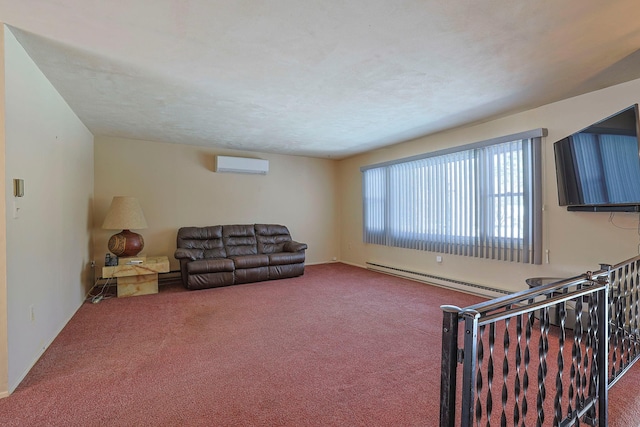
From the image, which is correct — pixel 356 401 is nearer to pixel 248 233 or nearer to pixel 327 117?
pixel 327 117

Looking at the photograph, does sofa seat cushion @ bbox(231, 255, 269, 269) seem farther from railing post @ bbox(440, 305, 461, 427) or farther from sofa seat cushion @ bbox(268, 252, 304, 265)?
railing post @ bbox(440, 305, 461, 427)

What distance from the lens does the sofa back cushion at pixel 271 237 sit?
5.94m

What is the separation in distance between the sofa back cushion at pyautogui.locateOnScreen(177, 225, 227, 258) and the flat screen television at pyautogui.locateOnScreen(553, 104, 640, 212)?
4.96m

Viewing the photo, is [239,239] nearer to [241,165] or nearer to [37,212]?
[241,165]

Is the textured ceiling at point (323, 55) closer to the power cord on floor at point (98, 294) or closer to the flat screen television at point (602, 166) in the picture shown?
the flat screen television at point (602, 166)

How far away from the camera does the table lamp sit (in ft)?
14.6

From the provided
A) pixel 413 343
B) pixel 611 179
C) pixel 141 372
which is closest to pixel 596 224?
pixel 611 179

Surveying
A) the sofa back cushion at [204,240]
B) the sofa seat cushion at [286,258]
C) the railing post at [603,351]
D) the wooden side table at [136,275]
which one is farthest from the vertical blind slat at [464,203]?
the wooden side table at [136,275]

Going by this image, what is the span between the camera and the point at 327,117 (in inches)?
157

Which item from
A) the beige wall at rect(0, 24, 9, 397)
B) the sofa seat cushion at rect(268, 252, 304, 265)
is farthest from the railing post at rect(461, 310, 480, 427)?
the sofa seat cushion at rect(268, 252, 304, 265)

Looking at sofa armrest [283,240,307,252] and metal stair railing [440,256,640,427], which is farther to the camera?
sofa armrest [283,240,307,252]

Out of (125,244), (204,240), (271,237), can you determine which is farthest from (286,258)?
(125,244)

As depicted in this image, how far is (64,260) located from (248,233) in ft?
9.69

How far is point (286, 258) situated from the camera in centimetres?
541
